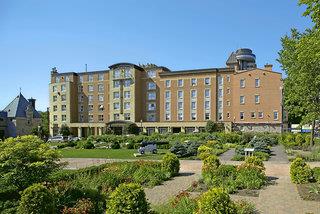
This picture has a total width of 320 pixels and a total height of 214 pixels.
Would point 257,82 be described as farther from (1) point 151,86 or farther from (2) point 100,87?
(2) point 100,87

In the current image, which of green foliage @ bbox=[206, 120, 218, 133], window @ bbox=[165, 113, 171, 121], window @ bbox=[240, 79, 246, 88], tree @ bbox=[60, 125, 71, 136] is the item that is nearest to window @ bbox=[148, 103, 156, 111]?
window @ bbox=[165, 113, 171, 121]

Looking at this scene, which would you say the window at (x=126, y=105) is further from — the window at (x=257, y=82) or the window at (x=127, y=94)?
the window at (x=257, y=82)

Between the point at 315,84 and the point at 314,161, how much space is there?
9.46m

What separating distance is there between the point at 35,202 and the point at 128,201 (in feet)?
8.28

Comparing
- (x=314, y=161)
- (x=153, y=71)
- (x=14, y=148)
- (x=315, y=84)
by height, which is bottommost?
(x=314, y=161)

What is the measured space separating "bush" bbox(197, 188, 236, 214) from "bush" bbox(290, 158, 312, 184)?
28.0 ft

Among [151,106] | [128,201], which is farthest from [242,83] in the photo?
[128,201]

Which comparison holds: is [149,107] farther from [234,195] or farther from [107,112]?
[234,195]

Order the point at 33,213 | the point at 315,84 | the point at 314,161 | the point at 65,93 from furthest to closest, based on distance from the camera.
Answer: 1. the point at 65,93
2. the point at 315,84
3. the point at 314,161
4. the point at 33,213

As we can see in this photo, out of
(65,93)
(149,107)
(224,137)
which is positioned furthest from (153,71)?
(224,137)

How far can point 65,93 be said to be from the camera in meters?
77.4

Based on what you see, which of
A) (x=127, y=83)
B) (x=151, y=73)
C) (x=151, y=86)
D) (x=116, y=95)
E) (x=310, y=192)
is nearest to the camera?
(x=310, y=192)

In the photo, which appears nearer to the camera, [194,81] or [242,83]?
[242,83]

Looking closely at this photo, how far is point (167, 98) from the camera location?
69.8 m
